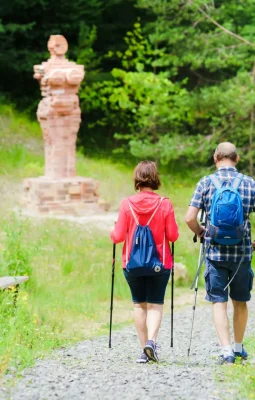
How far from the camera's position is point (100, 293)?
12.5 m

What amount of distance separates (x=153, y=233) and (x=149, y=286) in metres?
0.43

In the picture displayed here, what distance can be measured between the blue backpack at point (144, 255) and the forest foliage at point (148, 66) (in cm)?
1190

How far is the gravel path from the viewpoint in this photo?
6.18 meters

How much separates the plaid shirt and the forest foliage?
38.8ft

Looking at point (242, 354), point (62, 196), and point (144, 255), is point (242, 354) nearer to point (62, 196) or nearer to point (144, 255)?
point (144, 255)

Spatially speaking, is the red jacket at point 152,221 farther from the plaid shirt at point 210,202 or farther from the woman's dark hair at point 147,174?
the plaid shirt at point 210,202

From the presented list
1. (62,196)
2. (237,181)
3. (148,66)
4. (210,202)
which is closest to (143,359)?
(210,202)

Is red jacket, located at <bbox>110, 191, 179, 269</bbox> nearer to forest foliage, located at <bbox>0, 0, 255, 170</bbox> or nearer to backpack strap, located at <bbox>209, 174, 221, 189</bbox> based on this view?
backpack strap, located at <bbox>209, 174, 221, 189</bbox>

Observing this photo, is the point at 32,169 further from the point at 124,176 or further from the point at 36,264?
the point at 36,264

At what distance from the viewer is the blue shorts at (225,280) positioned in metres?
7.32

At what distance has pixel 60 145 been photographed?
19.4 meters

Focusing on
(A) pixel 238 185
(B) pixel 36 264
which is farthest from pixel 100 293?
(A) pixel 238 185

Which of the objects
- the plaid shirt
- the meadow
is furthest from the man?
the meadow

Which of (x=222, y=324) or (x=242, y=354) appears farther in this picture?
(x=242, y=354)
